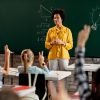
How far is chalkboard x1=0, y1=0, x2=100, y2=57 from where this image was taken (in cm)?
733

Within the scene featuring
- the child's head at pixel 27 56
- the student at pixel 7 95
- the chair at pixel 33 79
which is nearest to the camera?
the student at pixel 7 95

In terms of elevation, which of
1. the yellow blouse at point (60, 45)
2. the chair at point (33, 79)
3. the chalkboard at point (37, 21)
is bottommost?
the chair at point (33, 79)

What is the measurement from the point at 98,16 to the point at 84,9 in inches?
13.7

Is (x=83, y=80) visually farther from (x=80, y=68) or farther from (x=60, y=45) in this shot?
(x=60, y=45)

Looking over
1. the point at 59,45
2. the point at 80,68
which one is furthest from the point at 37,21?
the point at 80,68

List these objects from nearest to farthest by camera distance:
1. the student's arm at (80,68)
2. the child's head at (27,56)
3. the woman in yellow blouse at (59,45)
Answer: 1. the student's arm at (80,68)
2. the child's head at (27,56)
3. the woman in yellow blouse at (59,45)

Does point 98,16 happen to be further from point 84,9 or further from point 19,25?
point 19,25

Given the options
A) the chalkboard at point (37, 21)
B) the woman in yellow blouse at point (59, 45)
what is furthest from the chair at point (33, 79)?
the chalkboard at point (37, 21)

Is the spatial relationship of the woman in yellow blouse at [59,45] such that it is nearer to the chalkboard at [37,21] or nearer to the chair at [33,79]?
the chalkboard at [37,21]

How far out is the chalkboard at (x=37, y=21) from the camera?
733 cm

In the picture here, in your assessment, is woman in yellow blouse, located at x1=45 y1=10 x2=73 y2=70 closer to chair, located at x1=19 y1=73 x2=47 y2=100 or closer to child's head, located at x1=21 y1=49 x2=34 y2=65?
child's head, located at x1=21 y1=49 x2=34 y2=65

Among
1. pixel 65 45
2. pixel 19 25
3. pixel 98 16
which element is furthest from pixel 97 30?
pixel 19 25

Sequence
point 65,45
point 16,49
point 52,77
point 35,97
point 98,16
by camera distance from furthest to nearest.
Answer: point 16,49
point 98,16
point 65,45
point 52,77
point 35,97

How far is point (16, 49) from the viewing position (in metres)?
7.78
